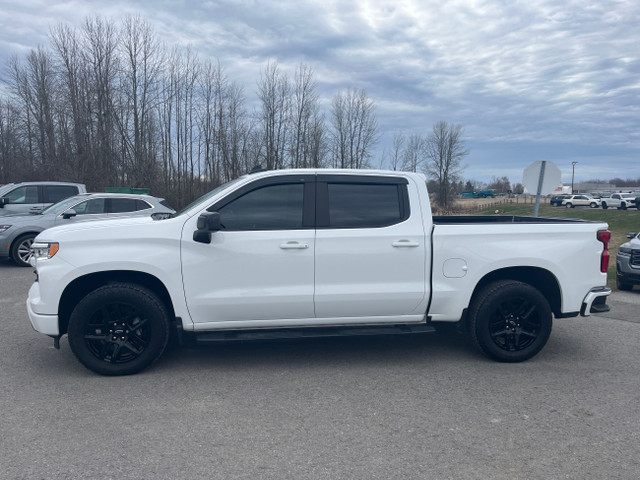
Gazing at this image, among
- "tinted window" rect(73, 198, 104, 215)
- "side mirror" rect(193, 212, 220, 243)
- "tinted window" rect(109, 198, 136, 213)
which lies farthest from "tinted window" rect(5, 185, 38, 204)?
"side mirror" rect(193, 212, 220, 243)

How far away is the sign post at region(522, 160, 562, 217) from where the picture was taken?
989cm

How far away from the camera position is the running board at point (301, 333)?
4738 millimetres

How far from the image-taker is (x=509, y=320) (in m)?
5.22

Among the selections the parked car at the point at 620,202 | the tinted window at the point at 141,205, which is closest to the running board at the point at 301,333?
the tinted window at the point at 141,205

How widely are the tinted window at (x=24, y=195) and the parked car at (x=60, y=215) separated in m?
2.63

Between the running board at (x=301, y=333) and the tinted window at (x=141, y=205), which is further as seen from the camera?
the tinted window at (x=141, y=205)

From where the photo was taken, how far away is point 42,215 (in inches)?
478

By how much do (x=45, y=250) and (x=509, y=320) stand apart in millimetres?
4619

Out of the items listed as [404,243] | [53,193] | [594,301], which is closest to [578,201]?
[53,193]

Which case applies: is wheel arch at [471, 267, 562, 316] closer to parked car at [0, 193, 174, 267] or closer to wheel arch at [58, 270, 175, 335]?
wheel arch at [58, 270, 175, 335]

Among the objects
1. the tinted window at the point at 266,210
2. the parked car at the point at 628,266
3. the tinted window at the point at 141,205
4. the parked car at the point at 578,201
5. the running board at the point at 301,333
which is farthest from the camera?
the parked car at the point at 578,201

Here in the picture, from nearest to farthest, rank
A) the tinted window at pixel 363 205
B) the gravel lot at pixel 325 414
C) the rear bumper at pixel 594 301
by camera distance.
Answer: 1. the gravel lot at pixel 325 414
2. the tinted window at pixel 363 205
3. the rear bumper at pixel 594 301

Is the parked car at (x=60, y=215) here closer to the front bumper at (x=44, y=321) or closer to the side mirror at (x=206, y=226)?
the front bumper at (x=44, y=321)

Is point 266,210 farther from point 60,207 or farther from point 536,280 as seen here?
point 60,207
